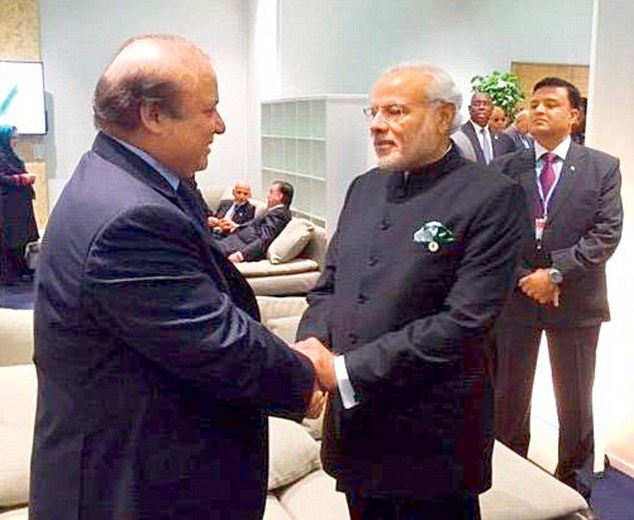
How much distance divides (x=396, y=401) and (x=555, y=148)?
4.85ft

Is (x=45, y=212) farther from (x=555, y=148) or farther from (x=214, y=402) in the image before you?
(x=214, y=402)

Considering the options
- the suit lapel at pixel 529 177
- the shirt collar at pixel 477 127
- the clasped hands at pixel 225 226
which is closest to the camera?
the suit lapel at pixel 529 177

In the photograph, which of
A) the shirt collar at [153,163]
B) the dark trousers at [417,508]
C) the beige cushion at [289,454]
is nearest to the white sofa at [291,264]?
the beige cushion at [289,454]

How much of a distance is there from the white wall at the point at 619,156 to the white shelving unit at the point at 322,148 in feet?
10.9

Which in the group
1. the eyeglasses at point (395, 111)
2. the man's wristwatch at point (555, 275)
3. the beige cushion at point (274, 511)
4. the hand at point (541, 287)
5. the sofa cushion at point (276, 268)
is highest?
the eyeglasses at point (395, 111)

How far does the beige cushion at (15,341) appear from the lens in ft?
9.56

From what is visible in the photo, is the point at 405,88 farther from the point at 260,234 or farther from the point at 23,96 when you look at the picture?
the point at 23,96

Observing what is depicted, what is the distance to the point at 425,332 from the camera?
151 cm

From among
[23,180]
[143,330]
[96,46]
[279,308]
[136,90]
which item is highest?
[96,46]

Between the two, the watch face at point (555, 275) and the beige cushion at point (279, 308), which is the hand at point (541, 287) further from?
the beige cushion at point (279, 308)

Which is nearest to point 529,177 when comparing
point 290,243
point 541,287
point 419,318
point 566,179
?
point 566,179

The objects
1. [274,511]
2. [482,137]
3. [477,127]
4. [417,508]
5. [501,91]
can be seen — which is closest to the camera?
[417,508]

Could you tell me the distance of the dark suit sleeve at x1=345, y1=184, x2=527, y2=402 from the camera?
59.4 inches

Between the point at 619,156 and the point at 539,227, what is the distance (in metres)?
0.46
